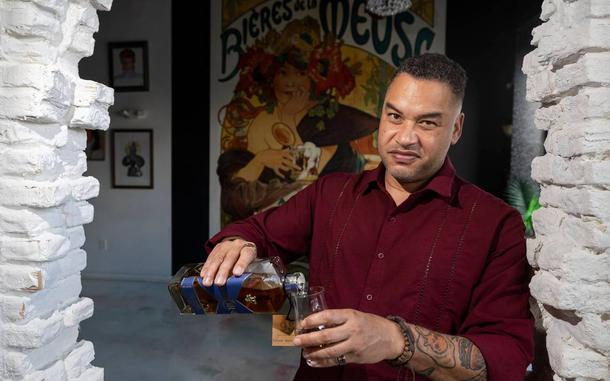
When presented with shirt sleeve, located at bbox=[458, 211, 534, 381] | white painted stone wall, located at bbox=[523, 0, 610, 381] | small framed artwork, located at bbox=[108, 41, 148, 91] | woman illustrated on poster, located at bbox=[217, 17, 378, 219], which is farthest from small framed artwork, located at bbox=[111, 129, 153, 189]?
white painted stone wall, located at bbox=[523, 0, 610, 381]

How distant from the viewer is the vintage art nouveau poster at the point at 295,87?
4797 millimetres

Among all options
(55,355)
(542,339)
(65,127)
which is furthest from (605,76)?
(55,355)

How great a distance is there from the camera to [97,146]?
5.47 meters

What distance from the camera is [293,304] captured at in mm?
992

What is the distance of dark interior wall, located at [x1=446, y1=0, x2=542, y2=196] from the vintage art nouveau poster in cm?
21

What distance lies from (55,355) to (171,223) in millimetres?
4138

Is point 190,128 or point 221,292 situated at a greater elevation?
point 190,128

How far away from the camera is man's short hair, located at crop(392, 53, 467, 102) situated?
125cm

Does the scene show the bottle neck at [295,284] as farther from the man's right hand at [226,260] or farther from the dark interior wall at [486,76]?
the dark interior wall at [486,76]

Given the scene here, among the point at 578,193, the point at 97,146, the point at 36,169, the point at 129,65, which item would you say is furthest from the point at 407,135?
the point at 97,146

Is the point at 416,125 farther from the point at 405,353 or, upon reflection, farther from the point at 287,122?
the point at 287,122

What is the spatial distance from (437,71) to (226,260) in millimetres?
749

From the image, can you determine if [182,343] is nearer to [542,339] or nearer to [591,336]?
[542,339]

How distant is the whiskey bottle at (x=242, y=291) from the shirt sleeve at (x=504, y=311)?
18.0 inches
